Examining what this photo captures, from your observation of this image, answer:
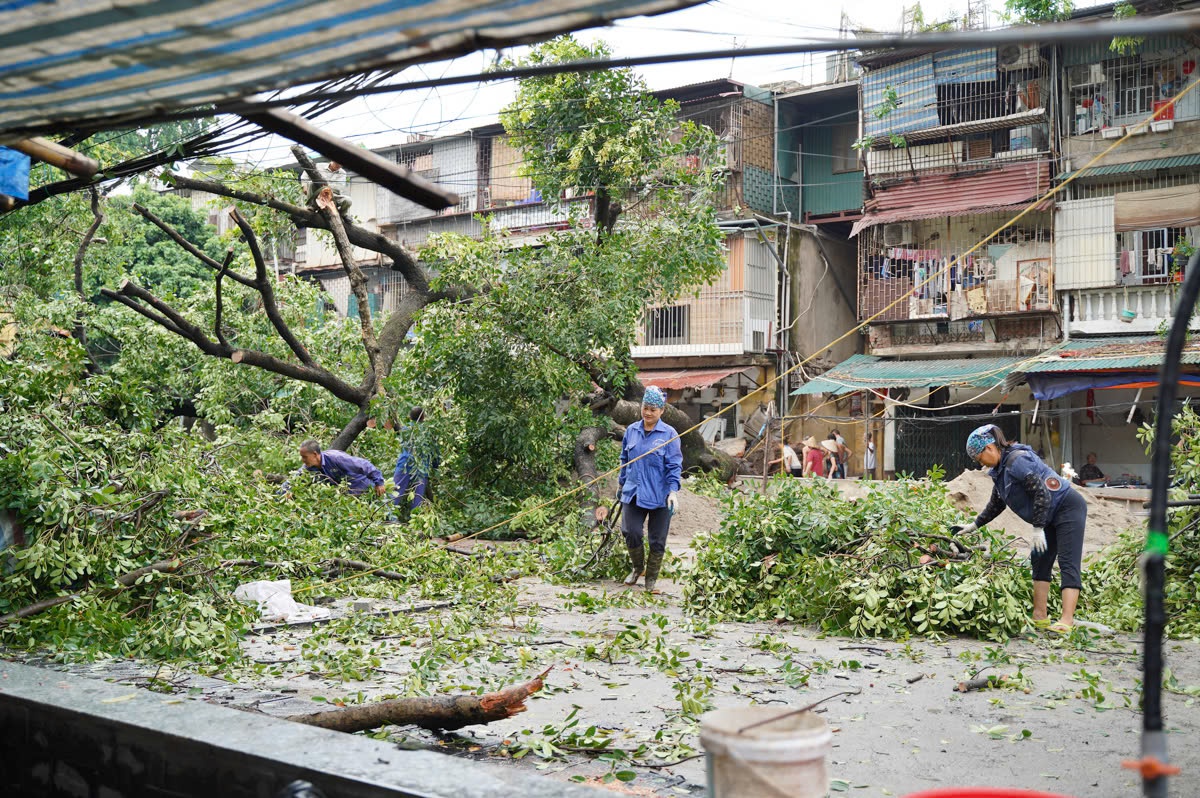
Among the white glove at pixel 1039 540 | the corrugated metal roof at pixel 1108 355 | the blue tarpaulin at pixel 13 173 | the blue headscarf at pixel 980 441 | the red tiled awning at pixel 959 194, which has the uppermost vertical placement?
the red tiled awning at pixel 959 194

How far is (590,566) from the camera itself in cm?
1098

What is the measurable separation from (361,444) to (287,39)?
1339cm

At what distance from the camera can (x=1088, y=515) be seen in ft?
51.9

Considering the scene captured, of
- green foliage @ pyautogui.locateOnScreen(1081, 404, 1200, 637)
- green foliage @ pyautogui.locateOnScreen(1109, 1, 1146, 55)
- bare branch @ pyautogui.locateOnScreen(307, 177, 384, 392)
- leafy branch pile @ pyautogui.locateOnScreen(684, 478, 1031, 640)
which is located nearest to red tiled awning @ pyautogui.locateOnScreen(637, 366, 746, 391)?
green foliage @ pyautogui.locateOnScreen(1109, 1, 1146, 55)

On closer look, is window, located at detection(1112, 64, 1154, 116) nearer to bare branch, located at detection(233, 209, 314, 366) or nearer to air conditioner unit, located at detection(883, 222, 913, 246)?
air conditioner unit, located at detection(883, 222, 913, 246)

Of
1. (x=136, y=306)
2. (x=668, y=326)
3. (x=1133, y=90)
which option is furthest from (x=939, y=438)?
(x=136, y=306)

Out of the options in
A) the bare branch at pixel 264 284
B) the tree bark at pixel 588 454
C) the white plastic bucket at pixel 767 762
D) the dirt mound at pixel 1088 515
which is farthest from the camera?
the tree bark at pixel 588 454

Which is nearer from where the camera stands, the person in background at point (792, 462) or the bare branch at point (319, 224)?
the bare branch at point (319, 224)

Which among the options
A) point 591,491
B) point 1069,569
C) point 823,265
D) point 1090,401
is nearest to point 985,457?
point 1069,569

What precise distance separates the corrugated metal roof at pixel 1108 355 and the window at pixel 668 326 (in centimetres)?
944

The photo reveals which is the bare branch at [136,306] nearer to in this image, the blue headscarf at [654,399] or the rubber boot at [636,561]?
the blue headscarf at [654,399]

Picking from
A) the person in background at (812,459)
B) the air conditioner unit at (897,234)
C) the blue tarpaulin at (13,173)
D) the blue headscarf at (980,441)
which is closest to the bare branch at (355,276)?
the blue tarpaulin at (13,173)

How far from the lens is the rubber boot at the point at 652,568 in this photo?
10151mm

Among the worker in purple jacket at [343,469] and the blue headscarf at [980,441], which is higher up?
the blue headscarf at [980,441]
